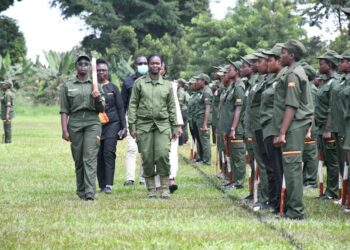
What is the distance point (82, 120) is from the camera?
14305 millimetres

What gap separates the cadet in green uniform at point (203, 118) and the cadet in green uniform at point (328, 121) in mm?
7175

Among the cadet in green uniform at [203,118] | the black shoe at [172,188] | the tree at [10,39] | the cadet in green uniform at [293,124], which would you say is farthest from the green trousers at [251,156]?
the tree at [10,39]

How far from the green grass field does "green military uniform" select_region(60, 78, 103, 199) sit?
52 cm

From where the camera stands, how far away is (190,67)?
55.8 metres

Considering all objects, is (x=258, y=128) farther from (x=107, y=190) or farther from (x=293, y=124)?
(x=107, y=190)

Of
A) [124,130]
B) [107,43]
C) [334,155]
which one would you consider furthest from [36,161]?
[107,43]

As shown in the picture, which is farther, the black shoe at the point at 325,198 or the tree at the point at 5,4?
the tree at the point at 5,4

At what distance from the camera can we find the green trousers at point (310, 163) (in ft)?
54.9

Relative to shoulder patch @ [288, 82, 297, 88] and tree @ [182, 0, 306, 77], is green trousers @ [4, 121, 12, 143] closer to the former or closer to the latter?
tree @ [182, 0, 306, 77]

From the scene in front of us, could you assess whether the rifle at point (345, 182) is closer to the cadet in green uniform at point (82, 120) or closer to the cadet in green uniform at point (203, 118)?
the cadet in green uniform at point (82, 120)

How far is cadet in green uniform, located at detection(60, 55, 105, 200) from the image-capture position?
14.2m

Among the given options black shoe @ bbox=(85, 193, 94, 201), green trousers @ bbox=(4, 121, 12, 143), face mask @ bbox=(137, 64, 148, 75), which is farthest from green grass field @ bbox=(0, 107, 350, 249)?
green trousers @ bbox=(4, 121, 12, 143)

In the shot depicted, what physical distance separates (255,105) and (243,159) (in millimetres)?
2900

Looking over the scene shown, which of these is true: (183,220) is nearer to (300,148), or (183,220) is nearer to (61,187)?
(300,148)
